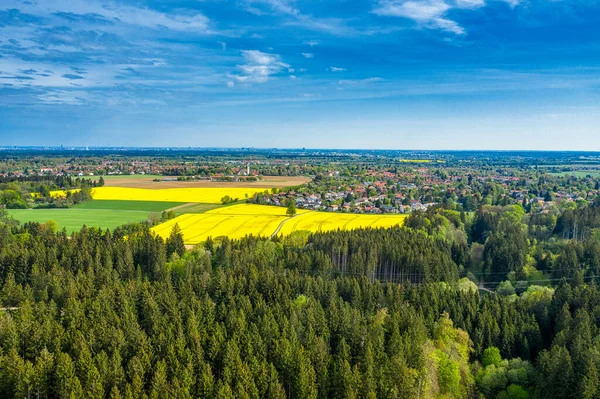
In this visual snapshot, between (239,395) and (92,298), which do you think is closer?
(239,395)

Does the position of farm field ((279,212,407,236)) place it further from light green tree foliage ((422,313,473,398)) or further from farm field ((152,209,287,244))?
light green tree foliage ((422,313,473,398))

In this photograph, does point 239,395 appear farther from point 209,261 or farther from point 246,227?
point 246,227

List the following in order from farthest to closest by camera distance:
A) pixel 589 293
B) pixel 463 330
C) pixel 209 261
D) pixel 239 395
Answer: pixel 209 261 < pixel 589 293 < pixel 463 330 < pixel 239 395

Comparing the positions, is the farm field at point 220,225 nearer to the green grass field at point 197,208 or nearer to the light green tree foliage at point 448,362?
the green grass field at point 197,208

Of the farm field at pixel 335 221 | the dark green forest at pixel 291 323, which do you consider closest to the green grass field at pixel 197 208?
the farm field at pixel 335 221

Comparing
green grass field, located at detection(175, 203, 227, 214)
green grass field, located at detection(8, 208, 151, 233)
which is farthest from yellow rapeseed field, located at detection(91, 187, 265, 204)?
green grass field, located at detection(8, 208, 151, 233)

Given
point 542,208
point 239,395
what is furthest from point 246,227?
point 542,208
